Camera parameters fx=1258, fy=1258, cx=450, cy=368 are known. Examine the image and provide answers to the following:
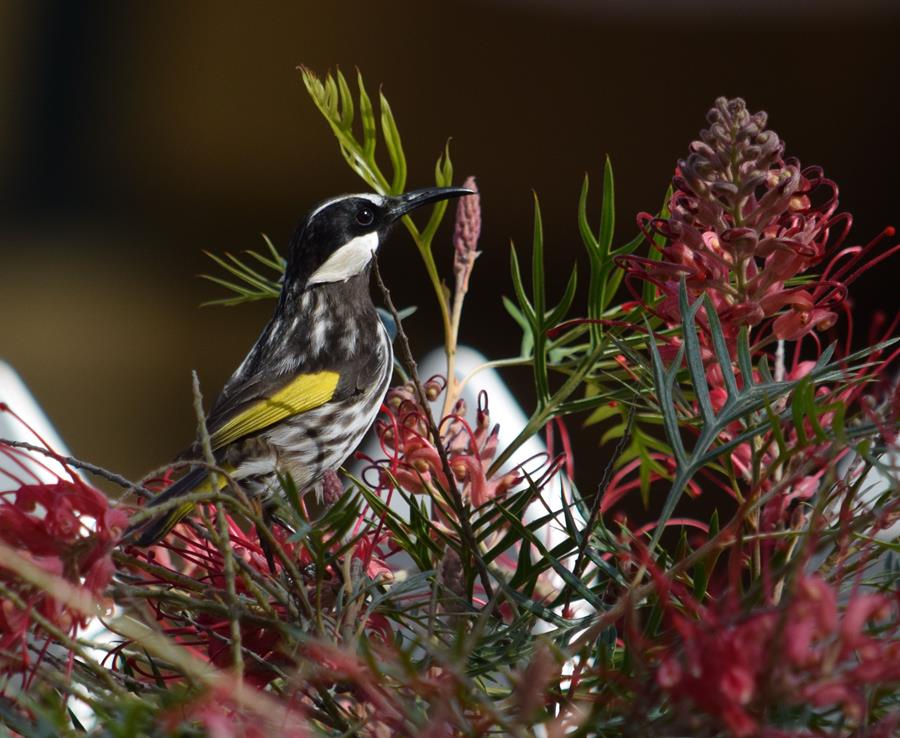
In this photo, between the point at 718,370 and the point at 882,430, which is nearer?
the point at 882,430

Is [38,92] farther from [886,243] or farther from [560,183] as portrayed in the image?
[886,243]

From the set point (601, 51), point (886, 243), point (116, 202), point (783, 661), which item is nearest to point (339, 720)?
point (783, 661)

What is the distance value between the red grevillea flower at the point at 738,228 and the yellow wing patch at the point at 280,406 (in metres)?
0.57

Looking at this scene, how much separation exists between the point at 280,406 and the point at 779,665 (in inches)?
31.6

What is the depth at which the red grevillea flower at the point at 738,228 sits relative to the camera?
547mm

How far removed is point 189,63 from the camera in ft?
11.1

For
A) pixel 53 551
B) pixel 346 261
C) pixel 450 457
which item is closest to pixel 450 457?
pixel 450 457

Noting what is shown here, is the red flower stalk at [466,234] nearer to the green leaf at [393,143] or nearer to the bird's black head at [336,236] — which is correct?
the green leaf at [393,143]

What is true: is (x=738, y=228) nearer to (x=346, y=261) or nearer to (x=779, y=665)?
(x=779, y=665)

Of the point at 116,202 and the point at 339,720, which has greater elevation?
the point at 116,202

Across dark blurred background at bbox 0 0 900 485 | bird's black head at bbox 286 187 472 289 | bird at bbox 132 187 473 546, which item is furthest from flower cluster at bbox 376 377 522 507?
dark blurred background at bbox 0 0 900 485

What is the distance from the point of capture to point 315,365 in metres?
1.16

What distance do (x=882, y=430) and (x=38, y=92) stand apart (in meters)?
3.46

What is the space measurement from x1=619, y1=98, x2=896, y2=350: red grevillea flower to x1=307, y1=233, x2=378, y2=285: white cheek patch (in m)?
0.69
